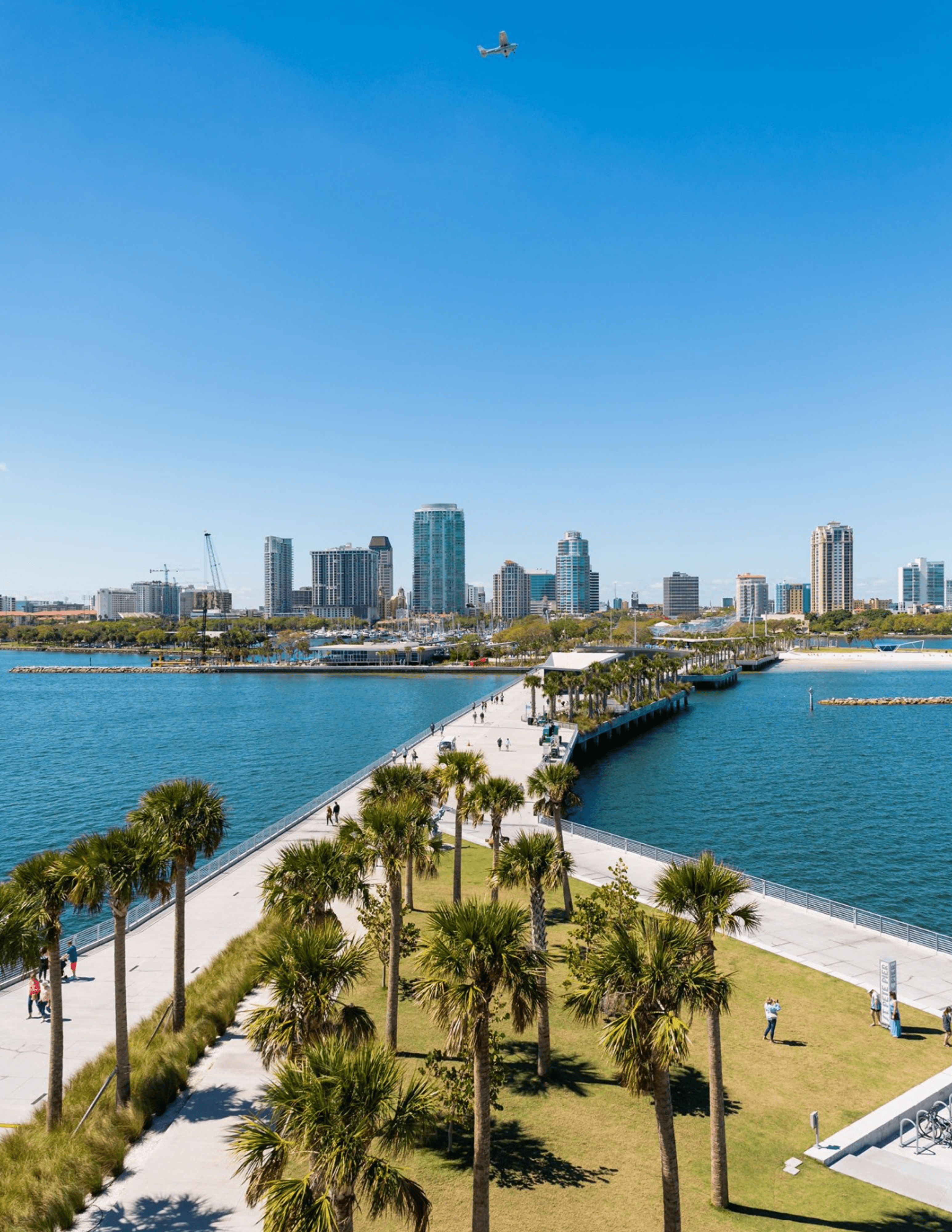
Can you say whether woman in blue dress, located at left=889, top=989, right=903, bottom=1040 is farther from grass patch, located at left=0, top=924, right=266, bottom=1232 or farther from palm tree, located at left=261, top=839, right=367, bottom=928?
grass patch, located at left=0, top=924, right=266, bottom=1232

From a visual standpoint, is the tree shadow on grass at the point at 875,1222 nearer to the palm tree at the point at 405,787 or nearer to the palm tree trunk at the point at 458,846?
the palm tree at the point at 405,787

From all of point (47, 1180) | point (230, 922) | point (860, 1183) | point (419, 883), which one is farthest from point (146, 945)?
point (860, 1183)

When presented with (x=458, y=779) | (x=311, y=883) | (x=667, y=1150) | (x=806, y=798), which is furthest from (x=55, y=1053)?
(x=806, y=798)

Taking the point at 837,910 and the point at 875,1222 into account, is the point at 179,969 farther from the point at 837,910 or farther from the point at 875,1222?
the point at 837,910

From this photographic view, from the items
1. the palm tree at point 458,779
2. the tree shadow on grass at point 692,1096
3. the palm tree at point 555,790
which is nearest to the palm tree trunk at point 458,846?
the palm tree at point 458,779

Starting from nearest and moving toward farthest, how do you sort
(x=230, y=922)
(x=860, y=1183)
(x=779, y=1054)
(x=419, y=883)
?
1. (x=860, y=1183)
2. (x=779, y=1054)
3. (x=230, y=922)
4. (x=419, y=883)

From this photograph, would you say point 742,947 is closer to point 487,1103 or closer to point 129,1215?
point 487,1103

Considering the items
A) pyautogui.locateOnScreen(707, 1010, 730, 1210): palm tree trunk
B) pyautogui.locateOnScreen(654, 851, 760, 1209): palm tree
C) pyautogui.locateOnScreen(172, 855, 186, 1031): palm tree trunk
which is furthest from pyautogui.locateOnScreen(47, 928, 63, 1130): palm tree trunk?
pyautogui.locateOnScreen(707, 1010, 730, 1210): palm tree trunk
